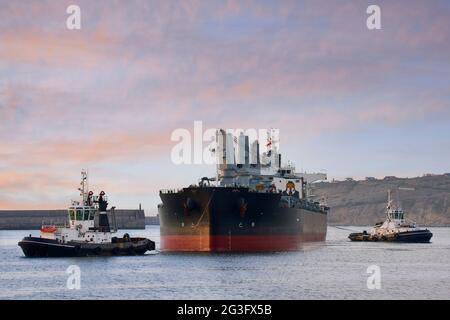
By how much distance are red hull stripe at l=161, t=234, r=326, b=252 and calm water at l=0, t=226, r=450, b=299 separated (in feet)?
6.41

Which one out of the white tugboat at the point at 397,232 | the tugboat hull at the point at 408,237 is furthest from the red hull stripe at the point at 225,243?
the white tugboat at the point at 397,232

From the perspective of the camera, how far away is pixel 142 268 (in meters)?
70.2

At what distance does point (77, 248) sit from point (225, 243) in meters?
15.3

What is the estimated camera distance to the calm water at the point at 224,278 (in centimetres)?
5294

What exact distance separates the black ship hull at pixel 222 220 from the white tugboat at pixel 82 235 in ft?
22.9

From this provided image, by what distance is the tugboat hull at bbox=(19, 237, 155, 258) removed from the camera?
265 ft

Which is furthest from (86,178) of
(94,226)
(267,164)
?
(267,164)

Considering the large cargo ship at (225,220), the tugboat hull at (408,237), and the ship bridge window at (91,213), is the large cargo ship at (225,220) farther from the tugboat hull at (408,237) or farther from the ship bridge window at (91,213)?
the tugboat hull at (408,237)

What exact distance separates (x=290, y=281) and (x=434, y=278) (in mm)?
13430

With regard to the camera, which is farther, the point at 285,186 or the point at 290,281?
the point at 285,186

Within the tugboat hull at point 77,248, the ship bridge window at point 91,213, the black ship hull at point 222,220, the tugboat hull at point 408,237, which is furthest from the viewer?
the tugboat hull at point 408,237

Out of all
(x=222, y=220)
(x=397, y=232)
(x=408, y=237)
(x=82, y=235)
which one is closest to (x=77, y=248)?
(x=82, y=235)

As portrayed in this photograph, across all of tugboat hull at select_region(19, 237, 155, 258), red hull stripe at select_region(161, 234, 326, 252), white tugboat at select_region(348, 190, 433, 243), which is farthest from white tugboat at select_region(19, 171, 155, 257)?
white tugboat at select_region(348, 190, 433, 243)
